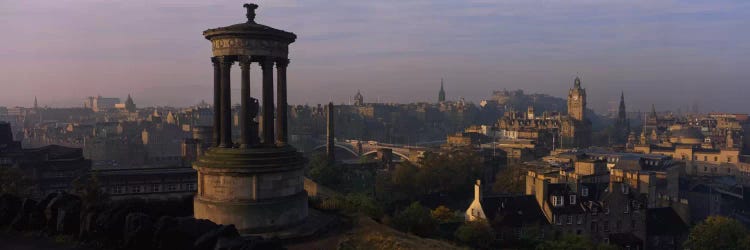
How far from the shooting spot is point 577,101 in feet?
445

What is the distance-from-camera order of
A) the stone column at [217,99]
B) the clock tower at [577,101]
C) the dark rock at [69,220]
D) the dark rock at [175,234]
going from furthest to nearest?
the clock tower at [577,101] → the stone column at [217,99] → the dark rock at [69,220] → the dark rock at [175,234]

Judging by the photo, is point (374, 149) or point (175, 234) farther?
point (374, 149)

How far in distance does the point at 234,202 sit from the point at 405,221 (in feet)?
20.0

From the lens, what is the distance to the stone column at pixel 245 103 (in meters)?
15.8

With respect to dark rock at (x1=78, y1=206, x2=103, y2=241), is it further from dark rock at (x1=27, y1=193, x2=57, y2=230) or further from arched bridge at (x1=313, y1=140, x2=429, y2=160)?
arched bridge at (x1=313, y1=140, x2=429, y2=160)

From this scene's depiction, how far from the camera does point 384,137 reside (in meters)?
142

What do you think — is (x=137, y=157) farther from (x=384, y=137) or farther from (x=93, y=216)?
(x=93, y=216)

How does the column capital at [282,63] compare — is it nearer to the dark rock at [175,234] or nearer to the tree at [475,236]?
the dark rock at [175,234]

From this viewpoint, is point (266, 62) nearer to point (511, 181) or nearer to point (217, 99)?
point (217, 99)

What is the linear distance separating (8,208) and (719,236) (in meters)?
31.0

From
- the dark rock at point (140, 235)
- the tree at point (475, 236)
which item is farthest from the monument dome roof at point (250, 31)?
the tree at point (475, 236)

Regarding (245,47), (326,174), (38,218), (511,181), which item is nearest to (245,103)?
(245,47)

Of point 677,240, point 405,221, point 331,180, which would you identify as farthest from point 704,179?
point 405,221

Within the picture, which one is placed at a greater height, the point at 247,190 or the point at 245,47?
the point at 245,47
